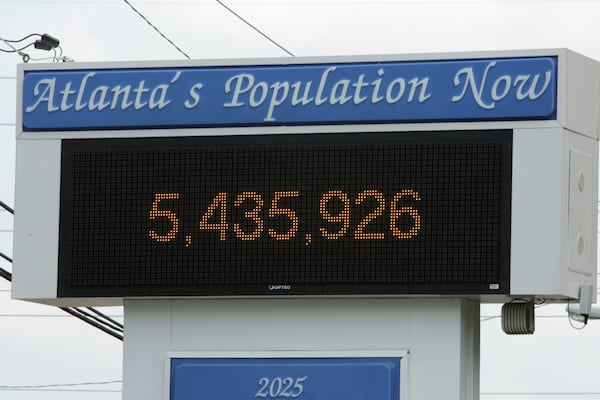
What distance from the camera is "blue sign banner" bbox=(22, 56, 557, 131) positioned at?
17.2 metres

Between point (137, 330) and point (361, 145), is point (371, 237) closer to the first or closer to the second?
point (361, 145)

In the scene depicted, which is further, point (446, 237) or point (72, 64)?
point (72, 64)

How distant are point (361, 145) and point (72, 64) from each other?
8.64 feet

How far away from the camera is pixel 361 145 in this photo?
1723cm

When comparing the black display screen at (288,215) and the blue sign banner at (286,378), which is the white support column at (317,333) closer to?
the blue sign banner at (286,378)

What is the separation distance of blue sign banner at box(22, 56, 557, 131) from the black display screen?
0.65 ft

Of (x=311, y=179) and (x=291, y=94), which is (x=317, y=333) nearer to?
(x=311, y=179)

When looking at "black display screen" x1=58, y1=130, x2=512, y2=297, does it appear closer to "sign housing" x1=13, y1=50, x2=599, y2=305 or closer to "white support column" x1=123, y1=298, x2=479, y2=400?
"sign housing" x1=13, y1=50, x2=599, y2=305

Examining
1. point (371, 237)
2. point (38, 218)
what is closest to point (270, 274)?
point (371, 237)

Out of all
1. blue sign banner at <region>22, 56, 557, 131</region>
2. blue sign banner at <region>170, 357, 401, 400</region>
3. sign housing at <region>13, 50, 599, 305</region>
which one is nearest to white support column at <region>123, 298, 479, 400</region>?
blue sign banner at <region>170, 357, 401, 400</region>

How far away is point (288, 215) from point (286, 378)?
4.26 ft

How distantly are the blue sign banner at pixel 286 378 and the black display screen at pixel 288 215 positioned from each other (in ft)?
2.02

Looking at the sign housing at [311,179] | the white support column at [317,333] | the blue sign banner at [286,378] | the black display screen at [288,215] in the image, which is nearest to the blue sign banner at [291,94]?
the sign housing at [311,179]

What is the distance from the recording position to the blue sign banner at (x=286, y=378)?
17188mm
